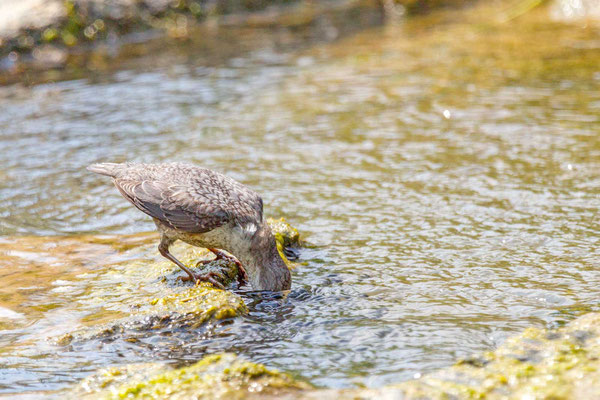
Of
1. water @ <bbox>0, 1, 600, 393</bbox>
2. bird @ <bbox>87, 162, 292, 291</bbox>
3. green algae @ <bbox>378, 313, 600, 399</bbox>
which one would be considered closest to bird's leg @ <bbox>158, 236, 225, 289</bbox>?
bird @ <bbox>87, 162, 292, 291</bbox>

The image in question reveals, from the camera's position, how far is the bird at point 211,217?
16.3 ft

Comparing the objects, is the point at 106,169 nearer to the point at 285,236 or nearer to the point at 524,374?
the point at 285,236

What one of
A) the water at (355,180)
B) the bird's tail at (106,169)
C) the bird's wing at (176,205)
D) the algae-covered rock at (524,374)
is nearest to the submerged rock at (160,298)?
the water at (355,180)

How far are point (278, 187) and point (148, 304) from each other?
9.03ft

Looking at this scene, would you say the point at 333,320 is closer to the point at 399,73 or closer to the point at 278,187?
the point at 278,187

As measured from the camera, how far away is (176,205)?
17.0 ft

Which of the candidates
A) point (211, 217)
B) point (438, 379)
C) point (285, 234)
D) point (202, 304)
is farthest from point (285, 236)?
point (438, 379)

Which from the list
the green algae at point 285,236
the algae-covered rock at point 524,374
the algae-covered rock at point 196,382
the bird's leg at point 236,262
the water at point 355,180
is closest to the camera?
the algae-covered rock at point 524,374

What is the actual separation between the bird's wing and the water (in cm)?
66

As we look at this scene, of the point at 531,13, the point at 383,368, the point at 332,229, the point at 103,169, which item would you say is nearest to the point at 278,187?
the point at 332,229

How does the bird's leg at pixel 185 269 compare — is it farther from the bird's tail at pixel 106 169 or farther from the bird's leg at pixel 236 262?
the bird's tail at pixel 106 169

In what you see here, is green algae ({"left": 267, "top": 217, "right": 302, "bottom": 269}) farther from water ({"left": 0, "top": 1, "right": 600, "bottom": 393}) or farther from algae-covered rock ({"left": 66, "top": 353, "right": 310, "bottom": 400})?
algae-covered rock ({"left": 66, "top": 353, "right": 310, "bottom": 400})

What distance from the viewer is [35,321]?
186 inches

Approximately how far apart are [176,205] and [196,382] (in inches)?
66.0
